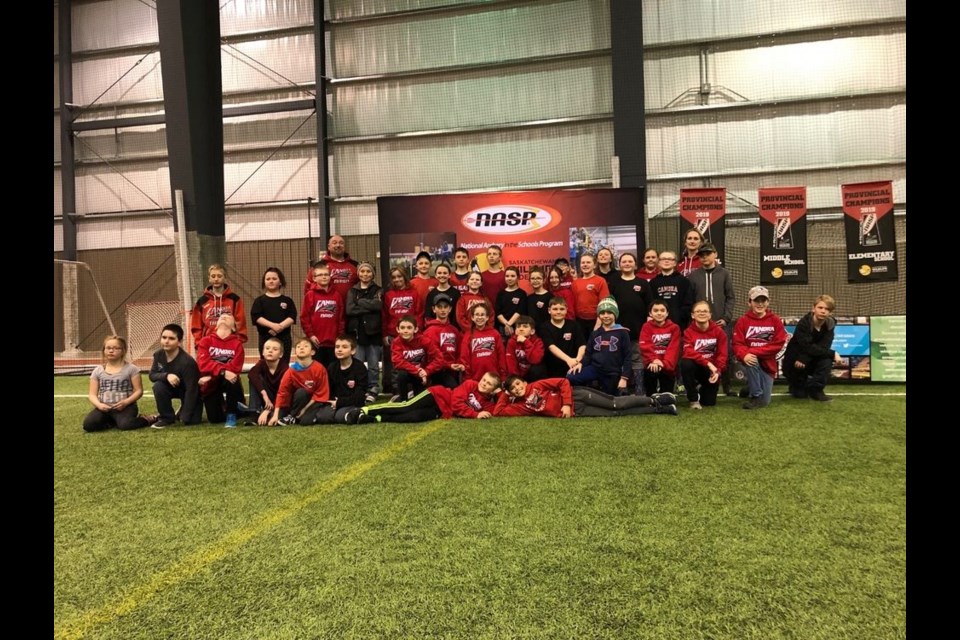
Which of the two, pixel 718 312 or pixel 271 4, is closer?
pixel 718 312

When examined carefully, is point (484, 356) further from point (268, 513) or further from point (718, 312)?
point (268, 513)

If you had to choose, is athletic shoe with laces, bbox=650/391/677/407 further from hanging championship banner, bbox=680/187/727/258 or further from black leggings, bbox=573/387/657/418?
hanging championship banner, bbox=680/187/727/258

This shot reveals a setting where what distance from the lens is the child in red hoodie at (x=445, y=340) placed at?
5.50 m

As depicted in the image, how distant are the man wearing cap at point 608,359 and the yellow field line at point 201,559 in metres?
2.52

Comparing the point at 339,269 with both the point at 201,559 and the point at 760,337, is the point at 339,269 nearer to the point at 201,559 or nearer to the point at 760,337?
the point at 201,559

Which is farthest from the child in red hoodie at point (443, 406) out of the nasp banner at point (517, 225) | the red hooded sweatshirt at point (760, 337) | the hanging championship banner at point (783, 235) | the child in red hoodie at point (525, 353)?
the hanging championship banner at point (783, 235)

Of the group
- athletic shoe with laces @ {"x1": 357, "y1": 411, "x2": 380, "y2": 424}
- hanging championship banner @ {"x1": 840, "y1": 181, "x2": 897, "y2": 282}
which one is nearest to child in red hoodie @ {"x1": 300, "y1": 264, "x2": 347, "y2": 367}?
athletic shoe with laces @ {"x1": 357, "y1": 411, "x2": 380, "y2": 424}

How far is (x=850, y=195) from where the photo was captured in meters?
7.58

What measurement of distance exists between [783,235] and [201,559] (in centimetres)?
826

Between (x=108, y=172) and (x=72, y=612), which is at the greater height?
(x=108, y=172)

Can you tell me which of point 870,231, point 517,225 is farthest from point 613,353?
point 870,231

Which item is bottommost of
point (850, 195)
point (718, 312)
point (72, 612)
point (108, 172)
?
point (72, 612)

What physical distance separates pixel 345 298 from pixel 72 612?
456cm
